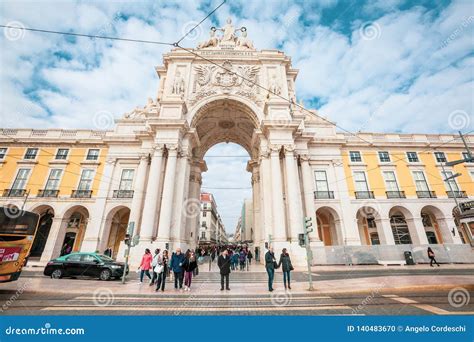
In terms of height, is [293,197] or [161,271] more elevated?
[293,197]

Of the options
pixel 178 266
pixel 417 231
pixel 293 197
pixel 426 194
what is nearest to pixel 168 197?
pixel 178 266

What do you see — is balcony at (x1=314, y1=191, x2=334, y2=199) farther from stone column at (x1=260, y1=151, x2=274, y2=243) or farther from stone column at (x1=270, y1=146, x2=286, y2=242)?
stone column at (x1=260, y1=151, x2=274, y2=243)

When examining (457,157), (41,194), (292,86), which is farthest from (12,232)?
(457,157)

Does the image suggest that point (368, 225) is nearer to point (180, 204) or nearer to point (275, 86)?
point (275, 86)

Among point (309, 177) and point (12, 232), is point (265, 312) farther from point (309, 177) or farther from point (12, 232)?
point (309, 177)

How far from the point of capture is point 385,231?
852 inches

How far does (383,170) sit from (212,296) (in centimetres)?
2447

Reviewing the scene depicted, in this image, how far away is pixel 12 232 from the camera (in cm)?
737

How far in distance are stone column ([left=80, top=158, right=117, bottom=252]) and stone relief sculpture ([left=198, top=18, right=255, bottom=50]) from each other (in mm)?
17882

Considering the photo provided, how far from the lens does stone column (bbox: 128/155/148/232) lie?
62.8 ft

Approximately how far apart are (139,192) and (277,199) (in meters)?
12.5

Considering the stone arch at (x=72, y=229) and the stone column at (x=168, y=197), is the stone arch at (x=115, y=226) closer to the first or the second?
the stone arch at (x=72, y=229)

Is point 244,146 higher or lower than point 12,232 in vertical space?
higher

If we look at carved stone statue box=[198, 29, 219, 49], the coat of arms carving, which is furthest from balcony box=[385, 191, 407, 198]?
carved stone statue box=[198, 29, 219, 49]
